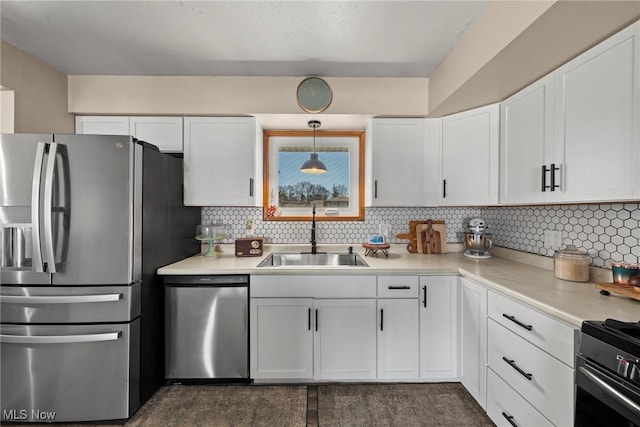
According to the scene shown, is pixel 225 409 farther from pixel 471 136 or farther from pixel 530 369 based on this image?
pixel 471 136

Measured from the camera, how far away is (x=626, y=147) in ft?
4.10

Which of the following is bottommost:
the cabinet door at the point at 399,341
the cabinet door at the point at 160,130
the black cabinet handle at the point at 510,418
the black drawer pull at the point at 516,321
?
the black cabinet handle at the point at 510,418

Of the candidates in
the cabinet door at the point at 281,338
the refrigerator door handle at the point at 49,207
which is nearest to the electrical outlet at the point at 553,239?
the cabinet door at the point at 281,338

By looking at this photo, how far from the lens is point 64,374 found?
1.77 m

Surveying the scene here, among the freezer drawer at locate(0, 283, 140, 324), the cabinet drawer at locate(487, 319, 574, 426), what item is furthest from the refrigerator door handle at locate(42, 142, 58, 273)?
the cabinet drawer at locate(487, 319, 574, 426)

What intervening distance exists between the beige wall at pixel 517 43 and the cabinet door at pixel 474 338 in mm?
1358

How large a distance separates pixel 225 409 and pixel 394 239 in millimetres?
2005

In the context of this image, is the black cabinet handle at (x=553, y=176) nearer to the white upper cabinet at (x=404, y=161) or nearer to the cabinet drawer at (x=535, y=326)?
the cabinet drawer at (x=535, y=326)

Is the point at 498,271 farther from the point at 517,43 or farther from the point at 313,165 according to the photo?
the point at 313,165

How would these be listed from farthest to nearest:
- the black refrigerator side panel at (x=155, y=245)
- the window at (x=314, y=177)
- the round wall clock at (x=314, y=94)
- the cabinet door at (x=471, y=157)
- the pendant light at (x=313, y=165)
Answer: the window at (x=314, y=177) < the pendant light at (x=313, y=165) < the round wall clock at (x=314, y=94) < the cabinet door at (x=471, y=157) < the black refrigerator side panel at (x=155, y=245)

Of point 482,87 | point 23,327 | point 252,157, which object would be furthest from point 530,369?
point 23,327

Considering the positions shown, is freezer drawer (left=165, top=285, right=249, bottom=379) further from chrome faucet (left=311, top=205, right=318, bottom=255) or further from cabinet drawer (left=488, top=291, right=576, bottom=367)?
cabinet drawer (left=488, top=291, right=576, bottom=367)

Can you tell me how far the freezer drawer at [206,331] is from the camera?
2090 millimetres

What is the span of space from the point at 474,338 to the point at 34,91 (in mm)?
3725
